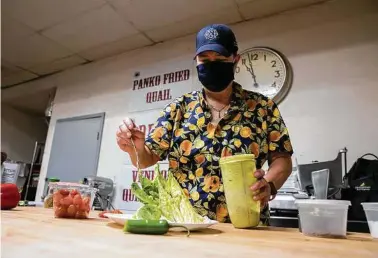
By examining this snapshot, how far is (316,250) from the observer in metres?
0.52

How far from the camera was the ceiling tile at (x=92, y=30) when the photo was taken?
9.53ft

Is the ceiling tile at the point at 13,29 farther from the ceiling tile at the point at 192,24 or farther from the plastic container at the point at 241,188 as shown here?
the plastic container at the point at 241,188

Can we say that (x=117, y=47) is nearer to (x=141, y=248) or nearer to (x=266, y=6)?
(x=266, y=6)

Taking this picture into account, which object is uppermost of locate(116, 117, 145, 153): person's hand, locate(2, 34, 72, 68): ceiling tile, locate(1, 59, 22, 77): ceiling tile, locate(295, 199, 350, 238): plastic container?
locate(2, 34, 72, 68): ceiling tile

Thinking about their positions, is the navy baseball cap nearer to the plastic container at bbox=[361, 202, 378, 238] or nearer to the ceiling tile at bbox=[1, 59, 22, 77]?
the plastic container at bbox=[361, 202, 378, 238]

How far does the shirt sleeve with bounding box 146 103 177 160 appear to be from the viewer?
1.27 metres

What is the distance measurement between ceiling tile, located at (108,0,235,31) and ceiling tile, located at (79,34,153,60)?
12.5 inches

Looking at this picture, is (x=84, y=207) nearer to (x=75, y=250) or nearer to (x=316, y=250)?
(x=75, y=250)

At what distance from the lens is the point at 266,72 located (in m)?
2.56

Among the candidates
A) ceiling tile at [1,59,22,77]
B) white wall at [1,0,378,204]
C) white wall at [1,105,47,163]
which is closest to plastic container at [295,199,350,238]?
white wall at [1,0,378,204]

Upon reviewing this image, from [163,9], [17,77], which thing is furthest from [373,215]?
[17,77]

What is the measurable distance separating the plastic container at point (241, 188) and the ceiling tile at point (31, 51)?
10.6ft

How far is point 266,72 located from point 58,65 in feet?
9.18

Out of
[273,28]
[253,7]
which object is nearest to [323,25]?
[273,28]
